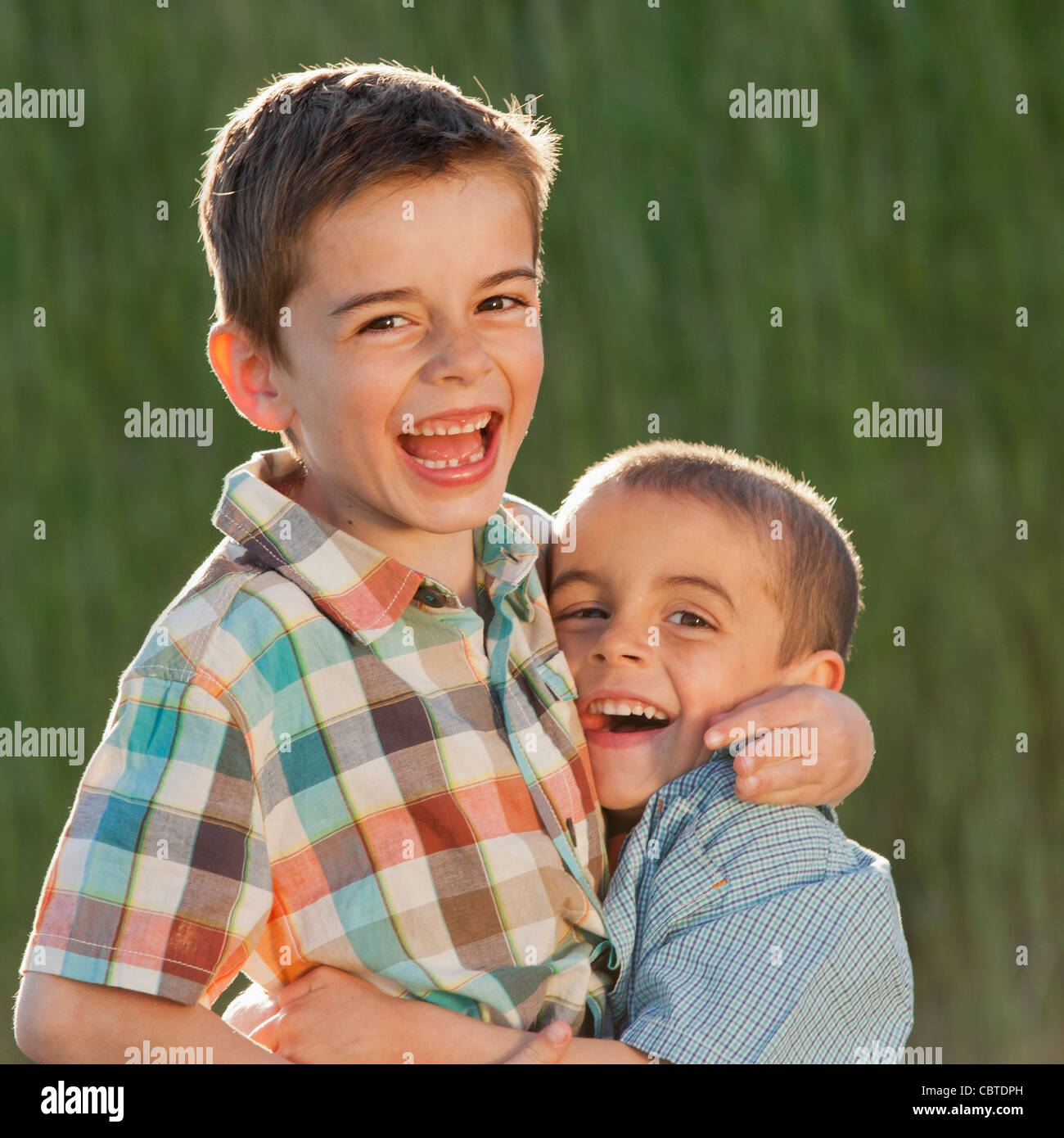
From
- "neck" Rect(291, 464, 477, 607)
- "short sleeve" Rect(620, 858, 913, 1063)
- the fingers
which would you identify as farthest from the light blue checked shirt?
"neck" Rect(291, 464, 477, 607)

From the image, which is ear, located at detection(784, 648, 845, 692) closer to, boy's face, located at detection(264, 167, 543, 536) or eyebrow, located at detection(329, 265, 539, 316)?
boy's face, located at detection(264, 167, 543, 536)

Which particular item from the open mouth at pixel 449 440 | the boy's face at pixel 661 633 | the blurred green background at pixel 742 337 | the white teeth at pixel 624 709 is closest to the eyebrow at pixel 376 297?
the open mouth at pixel 449 440

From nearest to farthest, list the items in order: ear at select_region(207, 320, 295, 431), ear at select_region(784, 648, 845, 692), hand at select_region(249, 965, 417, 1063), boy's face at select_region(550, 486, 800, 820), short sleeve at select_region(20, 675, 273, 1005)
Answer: short sleeve at select_region(20, 675, 273, 1005), hand at select_region(249, 965, 417, 1063), ear at select_region(207, 320, 295, 431), boy's face at select_region(550, 486, 800, 820), ear at select_region(784, 648, 845, 692)

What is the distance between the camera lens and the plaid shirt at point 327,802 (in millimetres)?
1405

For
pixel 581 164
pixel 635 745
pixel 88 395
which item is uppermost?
pixel 581 164

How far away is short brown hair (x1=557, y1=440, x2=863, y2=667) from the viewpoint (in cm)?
192

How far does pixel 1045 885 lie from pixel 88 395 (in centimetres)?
246

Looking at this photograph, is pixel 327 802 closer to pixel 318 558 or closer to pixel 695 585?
pixel 318 558

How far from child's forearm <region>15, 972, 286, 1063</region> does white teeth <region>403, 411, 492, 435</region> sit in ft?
2.13

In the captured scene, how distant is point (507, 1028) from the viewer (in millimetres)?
1564

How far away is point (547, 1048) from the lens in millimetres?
1532

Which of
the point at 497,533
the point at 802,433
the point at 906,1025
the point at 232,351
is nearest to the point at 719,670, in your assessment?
the point at 497,533

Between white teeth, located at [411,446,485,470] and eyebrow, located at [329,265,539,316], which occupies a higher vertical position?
eyebrow, located at [329,265,539,316]

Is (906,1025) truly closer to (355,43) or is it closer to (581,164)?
(581,164)
